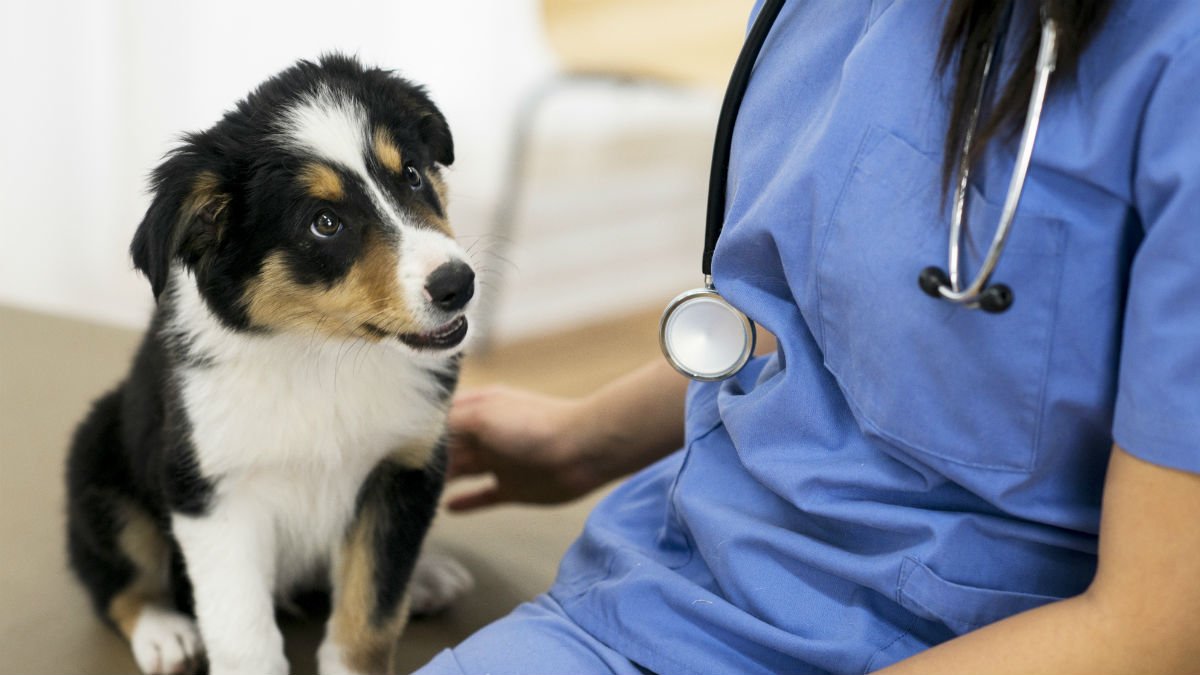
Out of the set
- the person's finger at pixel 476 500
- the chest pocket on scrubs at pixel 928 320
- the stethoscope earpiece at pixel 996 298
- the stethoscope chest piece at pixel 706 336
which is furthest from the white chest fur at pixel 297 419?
the stethoscope earpiece at pixel 996 298

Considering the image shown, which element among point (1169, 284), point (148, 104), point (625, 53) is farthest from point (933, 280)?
point (148, 104)

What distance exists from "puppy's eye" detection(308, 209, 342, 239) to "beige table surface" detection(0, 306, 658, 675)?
1.41ft

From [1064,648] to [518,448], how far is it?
2.56 ft

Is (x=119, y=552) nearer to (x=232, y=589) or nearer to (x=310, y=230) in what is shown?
(x=232, y=589)

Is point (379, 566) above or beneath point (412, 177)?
beneath

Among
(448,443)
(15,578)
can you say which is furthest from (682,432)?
(15,578)

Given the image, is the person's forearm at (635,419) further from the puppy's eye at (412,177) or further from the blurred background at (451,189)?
the puppy's eye at (412,177)

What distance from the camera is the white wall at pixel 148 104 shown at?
3254mm

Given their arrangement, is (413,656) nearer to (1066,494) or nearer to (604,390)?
(604,390)

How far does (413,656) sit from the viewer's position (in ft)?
4.33

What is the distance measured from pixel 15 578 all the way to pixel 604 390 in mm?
686

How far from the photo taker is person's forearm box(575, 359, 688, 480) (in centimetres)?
139

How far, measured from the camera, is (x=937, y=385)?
88cm

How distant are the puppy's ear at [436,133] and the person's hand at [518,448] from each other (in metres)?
0.30
